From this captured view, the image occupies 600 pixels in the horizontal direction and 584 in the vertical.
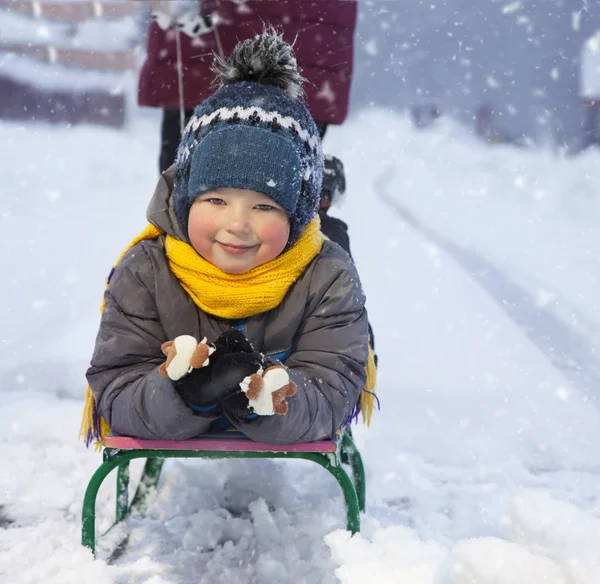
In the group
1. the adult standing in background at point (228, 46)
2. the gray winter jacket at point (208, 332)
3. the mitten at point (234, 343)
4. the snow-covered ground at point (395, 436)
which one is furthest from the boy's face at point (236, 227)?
the adult standing in background at point (228, 46)

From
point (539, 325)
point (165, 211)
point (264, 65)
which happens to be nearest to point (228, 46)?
point (264, 65)

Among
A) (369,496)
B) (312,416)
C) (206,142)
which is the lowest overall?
(369,496)

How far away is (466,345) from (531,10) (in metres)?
6.43

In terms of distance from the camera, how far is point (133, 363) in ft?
5.14

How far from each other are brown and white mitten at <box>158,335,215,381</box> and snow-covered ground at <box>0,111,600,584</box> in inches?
20.5

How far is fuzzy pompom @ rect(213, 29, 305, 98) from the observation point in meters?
1.61

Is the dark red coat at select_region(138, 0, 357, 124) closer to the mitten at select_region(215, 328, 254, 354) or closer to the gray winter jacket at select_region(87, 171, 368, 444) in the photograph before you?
the gray winter jacket at select_region(87, 171, 368, 444)

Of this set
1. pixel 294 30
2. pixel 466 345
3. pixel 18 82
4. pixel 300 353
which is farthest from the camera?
pixel 18 82

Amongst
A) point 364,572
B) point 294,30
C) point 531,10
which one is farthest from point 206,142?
point 531,10

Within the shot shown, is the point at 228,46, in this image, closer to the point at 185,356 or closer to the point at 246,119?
the point at 246,119

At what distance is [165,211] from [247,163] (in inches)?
11.1

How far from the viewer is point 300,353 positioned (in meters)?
1.61

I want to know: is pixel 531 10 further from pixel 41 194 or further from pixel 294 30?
pixel 294 30

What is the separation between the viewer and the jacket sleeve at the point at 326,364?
4.68ft
